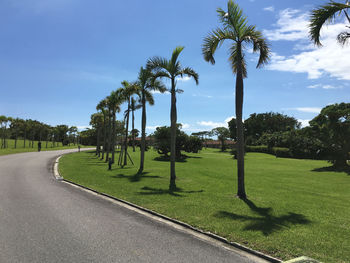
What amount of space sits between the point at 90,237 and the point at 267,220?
17.5 feet

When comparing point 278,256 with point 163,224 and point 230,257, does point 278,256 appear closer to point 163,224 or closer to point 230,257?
point 230,257

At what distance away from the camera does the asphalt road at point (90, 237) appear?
203 inches

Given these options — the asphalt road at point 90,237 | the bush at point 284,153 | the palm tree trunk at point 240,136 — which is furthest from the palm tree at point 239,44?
the bush at point 284,153

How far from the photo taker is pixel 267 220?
24.7ft

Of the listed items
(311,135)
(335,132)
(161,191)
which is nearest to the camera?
(161,191)

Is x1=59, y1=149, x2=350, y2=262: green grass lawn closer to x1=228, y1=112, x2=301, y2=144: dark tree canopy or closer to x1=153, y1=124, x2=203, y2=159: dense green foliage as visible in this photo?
x1=153, y1=124, x2=203, y2=159: dense green foliage

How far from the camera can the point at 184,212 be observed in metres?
8.46

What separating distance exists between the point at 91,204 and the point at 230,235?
19.9 feet

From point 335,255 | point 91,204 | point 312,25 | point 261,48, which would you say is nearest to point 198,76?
point 261,48

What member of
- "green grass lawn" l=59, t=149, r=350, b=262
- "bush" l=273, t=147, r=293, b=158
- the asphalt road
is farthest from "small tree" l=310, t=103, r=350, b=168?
the asphalt road

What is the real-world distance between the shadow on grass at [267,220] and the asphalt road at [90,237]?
173 centimetres

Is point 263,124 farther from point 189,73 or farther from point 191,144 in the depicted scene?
point 189,73

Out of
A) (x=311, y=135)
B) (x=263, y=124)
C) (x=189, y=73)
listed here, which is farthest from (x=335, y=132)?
(x=263, y=124)

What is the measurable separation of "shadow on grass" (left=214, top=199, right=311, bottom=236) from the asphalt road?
68.2 inches
